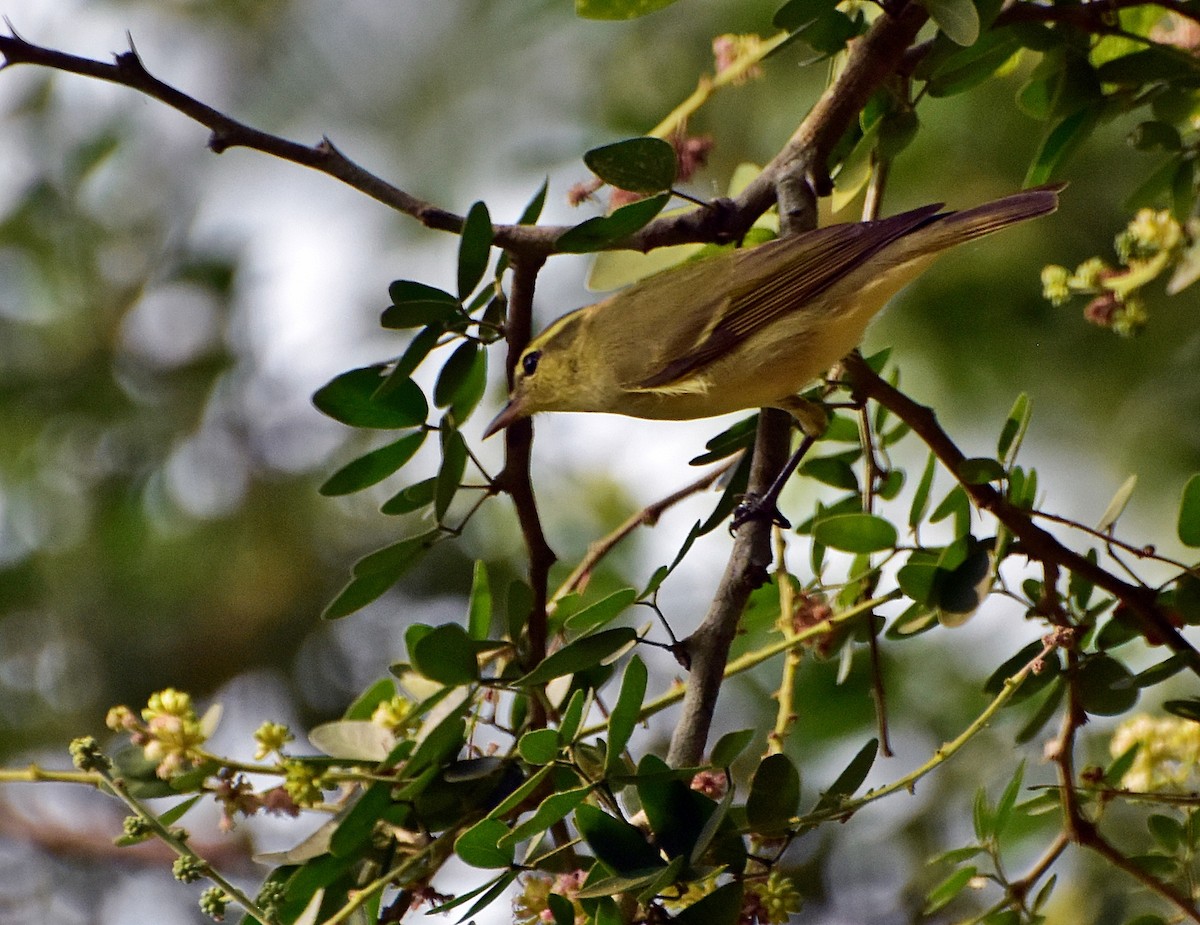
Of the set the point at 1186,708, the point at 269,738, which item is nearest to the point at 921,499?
the point at 1186,708

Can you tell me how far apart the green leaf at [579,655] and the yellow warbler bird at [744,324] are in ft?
1.67

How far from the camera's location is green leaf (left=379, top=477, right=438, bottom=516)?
4.69 ft

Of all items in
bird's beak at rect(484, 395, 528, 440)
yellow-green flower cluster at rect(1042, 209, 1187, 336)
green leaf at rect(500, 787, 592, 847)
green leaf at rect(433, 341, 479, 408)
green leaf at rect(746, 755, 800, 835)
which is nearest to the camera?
green leaf at rect(500, 787, 592, 847)

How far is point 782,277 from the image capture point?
2.00 meters

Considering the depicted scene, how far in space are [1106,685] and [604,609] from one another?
0.64m

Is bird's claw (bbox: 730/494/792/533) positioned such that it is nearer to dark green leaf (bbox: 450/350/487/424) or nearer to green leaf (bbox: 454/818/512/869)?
dark green leaf (bbox: 450/350/487/424)

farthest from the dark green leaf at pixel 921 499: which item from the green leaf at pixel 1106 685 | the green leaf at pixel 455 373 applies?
the green leaf at pixel 455 373

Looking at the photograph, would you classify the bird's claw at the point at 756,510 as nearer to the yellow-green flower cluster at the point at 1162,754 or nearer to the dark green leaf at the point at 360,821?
the dark green leaf at the point at 360,821

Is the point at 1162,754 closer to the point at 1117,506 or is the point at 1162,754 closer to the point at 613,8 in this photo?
the point at 1117,506

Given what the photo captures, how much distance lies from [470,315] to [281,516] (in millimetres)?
2382

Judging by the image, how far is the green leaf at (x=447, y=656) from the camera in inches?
50.4

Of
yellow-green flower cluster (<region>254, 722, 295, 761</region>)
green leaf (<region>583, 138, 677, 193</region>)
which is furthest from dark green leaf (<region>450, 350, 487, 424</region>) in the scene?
yellow-green flower cluster (<region>254, 722, 295, 761</region>)

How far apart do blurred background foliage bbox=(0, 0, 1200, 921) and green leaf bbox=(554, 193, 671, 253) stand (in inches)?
61.6

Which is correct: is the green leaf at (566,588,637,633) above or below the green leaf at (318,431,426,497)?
below
